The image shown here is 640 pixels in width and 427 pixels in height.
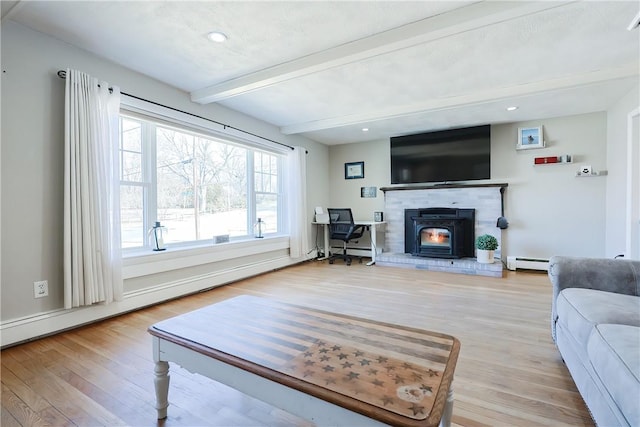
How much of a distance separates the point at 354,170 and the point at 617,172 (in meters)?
3.83

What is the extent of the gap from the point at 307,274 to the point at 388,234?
1.94m

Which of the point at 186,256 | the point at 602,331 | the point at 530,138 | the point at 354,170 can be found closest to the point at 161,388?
the point at 602,331

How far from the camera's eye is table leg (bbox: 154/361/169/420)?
4.54ft

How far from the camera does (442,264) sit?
4660 millimetres

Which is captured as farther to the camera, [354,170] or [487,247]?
[354,170]

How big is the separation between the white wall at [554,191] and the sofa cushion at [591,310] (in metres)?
3.32

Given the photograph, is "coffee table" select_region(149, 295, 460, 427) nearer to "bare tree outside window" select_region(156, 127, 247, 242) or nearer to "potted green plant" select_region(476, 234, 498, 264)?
"bare tree outside window" select_region(156, 127, 247, 242)

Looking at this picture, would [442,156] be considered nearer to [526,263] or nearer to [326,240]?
[526,263]

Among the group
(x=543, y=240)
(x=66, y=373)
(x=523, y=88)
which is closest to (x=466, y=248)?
(x=543, y=240)

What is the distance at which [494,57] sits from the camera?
2.70m

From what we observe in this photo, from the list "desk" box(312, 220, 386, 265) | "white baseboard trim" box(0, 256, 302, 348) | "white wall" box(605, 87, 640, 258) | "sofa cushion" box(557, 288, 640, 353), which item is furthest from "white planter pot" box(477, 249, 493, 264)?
"white baseboard trim" box(0, 256, 302, 348)

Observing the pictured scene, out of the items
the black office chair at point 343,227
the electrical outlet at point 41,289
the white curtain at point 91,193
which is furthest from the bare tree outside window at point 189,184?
the black office chair at point 343,227

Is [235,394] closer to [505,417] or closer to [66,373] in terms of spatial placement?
[66,373]

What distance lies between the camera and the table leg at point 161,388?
1384 millimetres
